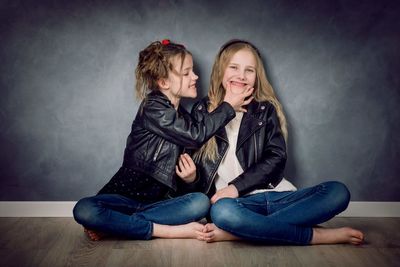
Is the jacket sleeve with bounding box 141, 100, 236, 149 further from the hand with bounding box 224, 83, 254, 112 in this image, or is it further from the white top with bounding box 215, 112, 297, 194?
the white top with bounding box 215, 112, 297, 194

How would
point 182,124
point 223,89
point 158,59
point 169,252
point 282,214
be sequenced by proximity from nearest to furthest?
point 169,252
point 282,214
point 182,124
point 158,59
point 223,89

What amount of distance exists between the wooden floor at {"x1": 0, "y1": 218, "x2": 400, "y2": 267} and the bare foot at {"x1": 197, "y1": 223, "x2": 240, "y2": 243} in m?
0.03

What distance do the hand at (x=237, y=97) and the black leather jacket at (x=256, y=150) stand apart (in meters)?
0.06

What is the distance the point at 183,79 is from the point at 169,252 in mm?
792

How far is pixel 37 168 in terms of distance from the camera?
273cm

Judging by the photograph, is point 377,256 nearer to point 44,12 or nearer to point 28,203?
point 28,203

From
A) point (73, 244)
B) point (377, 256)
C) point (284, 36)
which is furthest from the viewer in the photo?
point (284, 36)

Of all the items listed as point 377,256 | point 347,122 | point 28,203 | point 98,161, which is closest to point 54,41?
point 98,161

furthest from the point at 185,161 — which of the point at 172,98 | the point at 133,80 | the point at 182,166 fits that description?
the point at 133,80

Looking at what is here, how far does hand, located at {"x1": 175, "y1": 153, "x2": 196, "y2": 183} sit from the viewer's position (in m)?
2.40

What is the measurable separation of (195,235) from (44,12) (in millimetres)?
1313

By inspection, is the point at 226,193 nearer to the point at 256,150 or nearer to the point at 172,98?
the point at 256,150

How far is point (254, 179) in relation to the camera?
2.42 meters

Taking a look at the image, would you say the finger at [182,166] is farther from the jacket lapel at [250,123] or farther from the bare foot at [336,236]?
the bare foot at [336,236]
